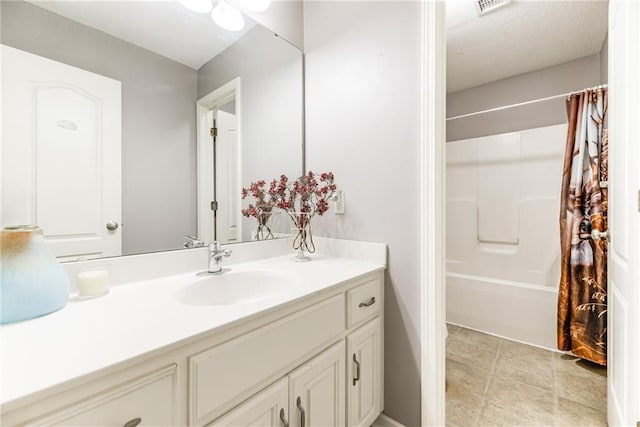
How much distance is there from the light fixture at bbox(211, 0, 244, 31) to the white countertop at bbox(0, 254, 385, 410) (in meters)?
1.22

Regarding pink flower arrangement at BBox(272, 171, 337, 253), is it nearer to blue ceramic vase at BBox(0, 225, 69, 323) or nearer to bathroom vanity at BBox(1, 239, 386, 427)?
bathroom vanity at BBox(1, 239, 386, 427)

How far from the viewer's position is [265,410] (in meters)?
0.77

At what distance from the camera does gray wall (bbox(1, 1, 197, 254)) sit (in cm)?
89

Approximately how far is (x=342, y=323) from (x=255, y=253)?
24.1 inches

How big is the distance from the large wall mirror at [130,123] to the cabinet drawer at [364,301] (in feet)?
2.14

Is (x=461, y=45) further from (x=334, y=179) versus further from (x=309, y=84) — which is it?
(x=334, y=179)

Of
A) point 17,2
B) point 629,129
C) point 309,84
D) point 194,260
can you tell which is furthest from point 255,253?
point 629,129

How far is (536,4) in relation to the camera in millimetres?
1624

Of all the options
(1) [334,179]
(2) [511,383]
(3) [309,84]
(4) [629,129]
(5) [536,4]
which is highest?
(5) [536,4]

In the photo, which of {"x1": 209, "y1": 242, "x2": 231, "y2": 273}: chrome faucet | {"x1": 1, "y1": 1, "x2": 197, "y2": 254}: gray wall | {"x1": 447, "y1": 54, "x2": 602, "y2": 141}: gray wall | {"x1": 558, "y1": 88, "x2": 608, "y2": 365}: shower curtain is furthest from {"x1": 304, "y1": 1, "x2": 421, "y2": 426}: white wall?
{"x1": 447, "y1": 54, "x2": 602, "y2": 141}: gray wall

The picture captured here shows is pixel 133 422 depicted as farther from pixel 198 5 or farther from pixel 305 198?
pixel 198 5

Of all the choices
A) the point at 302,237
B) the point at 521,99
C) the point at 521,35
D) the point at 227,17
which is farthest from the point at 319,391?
the point at 521,99

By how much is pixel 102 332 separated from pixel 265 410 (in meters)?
0.46

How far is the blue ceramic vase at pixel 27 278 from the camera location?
2.15 feet
